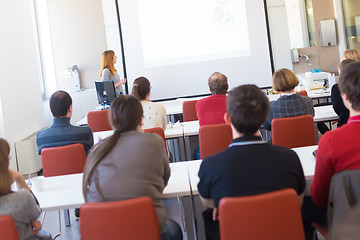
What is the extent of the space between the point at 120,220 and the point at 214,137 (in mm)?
1845

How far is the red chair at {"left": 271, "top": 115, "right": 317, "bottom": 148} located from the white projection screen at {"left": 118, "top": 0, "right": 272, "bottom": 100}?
4.01m

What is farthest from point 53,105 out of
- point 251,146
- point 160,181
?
point 251,146

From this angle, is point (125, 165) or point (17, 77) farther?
point (17, 77)

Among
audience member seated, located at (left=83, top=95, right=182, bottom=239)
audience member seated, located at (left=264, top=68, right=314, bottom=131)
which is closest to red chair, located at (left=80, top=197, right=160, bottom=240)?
audience member seated, located at (left=83, top=95, right=182, bottom=239)

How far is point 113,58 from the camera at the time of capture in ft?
21.8

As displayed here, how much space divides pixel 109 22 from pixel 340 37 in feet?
14.6

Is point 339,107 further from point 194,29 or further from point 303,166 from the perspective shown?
point 194,29

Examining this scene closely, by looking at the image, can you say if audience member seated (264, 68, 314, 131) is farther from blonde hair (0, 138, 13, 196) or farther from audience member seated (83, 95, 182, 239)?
blonde hair (0, 138, 13, 196)

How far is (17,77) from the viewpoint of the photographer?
18.9 feet

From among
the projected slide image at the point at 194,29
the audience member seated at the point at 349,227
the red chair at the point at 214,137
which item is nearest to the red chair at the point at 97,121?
the red chair at the point at 214,137

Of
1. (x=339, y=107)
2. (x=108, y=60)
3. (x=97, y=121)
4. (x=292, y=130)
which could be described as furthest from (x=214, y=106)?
(x=108, y=60)

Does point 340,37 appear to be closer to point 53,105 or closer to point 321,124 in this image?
point 321,124

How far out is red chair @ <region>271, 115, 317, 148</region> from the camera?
330 centimetres

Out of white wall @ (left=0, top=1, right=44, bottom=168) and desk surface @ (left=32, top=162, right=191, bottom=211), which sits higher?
white wall @ (left=0, top=1, right=44, bottom=168)
